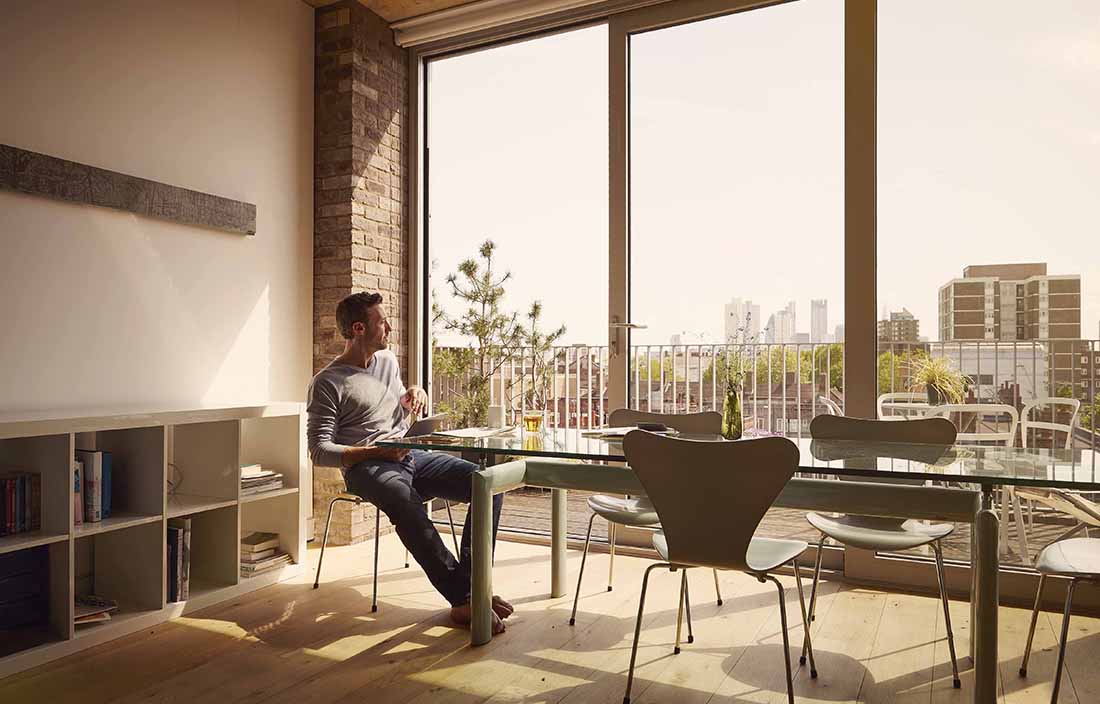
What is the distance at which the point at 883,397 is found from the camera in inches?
→ 142

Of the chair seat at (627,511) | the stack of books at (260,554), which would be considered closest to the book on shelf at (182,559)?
the stack of books at (260,554)

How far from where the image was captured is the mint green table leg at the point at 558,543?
3328 millimetres

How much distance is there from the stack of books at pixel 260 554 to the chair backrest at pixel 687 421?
64.8 inches

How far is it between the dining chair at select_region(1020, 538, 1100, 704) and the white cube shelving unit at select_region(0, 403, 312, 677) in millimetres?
2901

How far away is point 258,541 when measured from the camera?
3.63 m

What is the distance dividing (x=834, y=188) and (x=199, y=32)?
9.97 ft

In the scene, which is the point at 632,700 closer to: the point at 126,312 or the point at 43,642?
the point at 43,642

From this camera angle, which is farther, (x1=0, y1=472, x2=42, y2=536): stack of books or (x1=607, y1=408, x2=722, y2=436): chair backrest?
(x1=607, y1=408, x2=722, y2=436): chair backrest

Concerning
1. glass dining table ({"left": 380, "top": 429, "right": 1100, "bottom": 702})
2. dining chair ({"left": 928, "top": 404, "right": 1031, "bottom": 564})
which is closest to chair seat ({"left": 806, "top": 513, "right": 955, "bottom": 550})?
glass dining table ({"left": 380, "top": 429, "right": 1100, "bottom": 702})

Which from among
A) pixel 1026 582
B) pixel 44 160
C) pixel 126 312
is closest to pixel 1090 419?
pixel 1026 582

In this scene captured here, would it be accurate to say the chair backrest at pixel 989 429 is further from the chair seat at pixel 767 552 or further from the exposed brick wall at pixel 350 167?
the exposed brick wall at pixel 350 167

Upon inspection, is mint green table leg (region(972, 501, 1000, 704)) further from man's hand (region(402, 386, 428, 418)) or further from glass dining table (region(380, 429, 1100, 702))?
man's hand (region(402, 386, 428, 418))

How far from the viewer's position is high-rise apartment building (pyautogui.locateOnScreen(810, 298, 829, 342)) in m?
4.18

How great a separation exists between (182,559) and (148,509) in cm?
26
